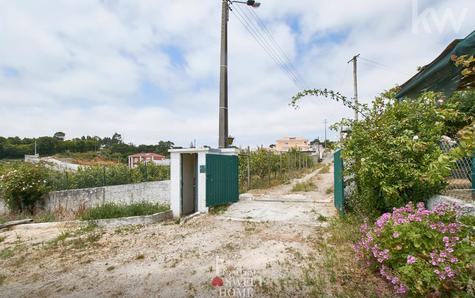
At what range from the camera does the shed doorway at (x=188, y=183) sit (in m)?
8.63

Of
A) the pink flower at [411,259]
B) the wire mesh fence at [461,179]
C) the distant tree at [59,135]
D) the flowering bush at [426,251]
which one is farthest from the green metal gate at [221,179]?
the distant tree at [59,135]

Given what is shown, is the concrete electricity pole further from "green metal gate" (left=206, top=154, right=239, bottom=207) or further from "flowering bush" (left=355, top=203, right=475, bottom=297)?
"flowering bush" (left=355, top=203, right=475, bottom=297)

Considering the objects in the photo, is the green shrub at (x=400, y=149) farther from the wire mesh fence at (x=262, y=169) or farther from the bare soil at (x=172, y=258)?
the wire mesh fence at (x=262, y=169)

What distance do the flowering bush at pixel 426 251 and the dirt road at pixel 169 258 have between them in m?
1.05

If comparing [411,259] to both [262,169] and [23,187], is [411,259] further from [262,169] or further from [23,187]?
[23,187]

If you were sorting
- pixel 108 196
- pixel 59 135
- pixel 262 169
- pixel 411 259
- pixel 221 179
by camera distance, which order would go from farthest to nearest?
pixel 59 135 < pixel 262 169 < pixel 108 196 < pixel 221 179 < pixel 411 259

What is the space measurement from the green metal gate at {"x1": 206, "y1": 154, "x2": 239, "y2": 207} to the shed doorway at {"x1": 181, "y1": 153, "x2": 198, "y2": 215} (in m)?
0.75

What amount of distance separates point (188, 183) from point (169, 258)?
461 cm

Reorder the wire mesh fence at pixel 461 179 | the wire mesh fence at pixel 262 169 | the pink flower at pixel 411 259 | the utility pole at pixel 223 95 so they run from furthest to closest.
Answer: the wire mesh fence at pixel 262 169 < the utility pole at pixel 223 95 < the wire mesh fence at pixel 461 179 < the pink flower at pixel 411 259

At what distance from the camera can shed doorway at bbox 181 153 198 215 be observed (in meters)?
8.63

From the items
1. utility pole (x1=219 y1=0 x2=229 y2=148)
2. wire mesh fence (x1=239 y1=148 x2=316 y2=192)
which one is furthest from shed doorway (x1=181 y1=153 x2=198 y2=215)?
wire mesh fence (x1=239 y1=148 x2=316 y2=192)

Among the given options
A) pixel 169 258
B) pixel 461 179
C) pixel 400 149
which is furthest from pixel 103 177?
pixel 461 179

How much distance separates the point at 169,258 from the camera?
4484 millimetres

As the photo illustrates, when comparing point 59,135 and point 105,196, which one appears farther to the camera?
point 59,135
